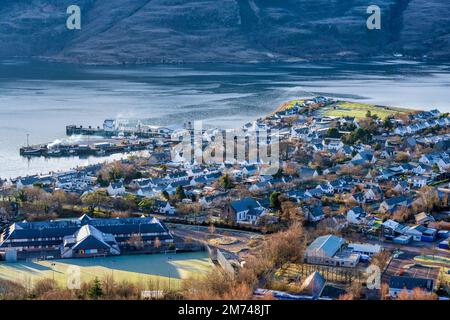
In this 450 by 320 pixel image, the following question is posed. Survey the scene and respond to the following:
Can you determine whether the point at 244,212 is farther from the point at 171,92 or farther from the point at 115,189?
the point at 171,92

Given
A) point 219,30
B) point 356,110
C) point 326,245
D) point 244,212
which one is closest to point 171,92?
point 356,110

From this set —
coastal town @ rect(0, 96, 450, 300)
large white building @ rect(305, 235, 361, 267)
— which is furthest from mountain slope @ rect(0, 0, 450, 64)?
large white building @ rect(305, 235, 361, 267)

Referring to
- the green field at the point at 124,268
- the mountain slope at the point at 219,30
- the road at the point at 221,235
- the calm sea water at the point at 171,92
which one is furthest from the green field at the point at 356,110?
the mountain slope at the point at 219,30

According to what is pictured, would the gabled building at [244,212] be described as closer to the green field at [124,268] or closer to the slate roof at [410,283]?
the green field at [124,268]

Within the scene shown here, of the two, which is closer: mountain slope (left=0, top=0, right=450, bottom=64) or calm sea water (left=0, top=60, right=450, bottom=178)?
calm sea water (left=0, top=60, right=450, bottom=178)

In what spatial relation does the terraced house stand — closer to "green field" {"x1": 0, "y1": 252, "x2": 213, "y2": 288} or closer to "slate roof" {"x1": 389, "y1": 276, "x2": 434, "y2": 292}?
"green field" {"x1": 0, "y1": 252, "x2": 213, "y2": 288}
